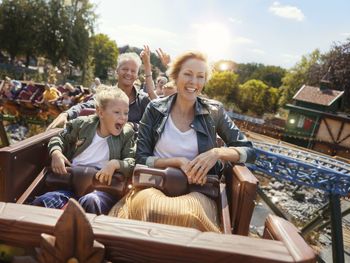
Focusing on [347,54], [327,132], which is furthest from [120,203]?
[347,54]

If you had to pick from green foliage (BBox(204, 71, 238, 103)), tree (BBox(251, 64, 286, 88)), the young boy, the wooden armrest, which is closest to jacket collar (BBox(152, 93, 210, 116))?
the young boy

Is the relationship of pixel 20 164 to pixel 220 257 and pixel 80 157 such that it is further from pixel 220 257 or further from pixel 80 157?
pixel 220 257

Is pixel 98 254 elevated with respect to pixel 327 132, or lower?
elevated

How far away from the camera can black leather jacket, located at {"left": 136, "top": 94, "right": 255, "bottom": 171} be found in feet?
7.05

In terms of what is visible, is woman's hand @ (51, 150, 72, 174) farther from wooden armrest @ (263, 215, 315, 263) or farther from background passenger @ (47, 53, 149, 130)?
wooden armrest @ (263, 215, 315, 263)

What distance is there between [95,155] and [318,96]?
83.0 ft

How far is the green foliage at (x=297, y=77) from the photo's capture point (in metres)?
36.2

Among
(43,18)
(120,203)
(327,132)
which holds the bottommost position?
(327,132)

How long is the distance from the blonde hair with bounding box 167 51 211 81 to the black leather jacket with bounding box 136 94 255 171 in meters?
0.18

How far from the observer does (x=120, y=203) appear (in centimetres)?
177

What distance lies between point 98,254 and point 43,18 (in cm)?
3040

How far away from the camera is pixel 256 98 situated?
38.0 metres

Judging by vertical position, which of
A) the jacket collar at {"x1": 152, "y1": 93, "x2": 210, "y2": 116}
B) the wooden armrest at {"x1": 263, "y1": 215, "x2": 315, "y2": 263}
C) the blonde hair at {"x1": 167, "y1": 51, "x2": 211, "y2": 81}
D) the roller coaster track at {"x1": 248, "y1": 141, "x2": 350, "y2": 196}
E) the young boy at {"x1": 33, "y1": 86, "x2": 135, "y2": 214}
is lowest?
the roller coaster track at {"x1": 248, "y1": 141, "x2": 350, "y2": 196}

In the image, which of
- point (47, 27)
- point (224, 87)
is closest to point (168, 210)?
point (47, 27)
